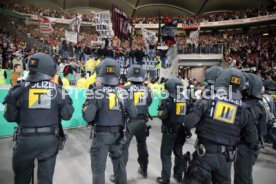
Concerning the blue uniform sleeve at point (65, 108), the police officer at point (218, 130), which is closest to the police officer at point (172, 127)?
the police officer at point (218, 130)

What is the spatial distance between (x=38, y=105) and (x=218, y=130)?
2162 millimetres

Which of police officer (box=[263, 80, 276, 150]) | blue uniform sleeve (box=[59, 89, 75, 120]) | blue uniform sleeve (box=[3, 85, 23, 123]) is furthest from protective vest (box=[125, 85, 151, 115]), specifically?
police officer (box=[263, 80, 276, 150])

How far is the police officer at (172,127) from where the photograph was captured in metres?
4.68

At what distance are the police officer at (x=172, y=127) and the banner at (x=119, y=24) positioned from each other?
30.8 ft

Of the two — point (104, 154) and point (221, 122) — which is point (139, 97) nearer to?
point (104, 154)

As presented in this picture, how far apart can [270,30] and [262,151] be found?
89.7 ft

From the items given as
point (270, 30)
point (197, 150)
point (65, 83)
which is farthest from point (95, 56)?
point (270, 30)

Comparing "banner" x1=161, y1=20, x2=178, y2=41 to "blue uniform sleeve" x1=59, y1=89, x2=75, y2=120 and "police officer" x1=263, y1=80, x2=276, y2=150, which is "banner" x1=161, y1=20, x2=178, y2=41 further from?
"blue uniform sleeve" x1=59, y1=89, x2=75, y2=120

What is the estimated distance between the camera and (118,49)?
47.4 feet

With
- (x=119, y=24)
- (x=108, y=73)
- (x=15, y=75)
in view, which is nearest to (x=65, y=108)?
(x=108, y=73)

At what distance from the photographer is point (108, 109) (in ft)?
11.9

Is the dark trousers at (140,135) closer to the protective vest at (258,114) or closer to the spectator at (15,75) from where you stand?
the protective vest at (258,114)

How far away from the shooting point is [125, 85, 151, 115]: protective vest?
476cm

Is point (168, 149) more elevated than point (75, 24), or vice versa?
point (75, 24)
